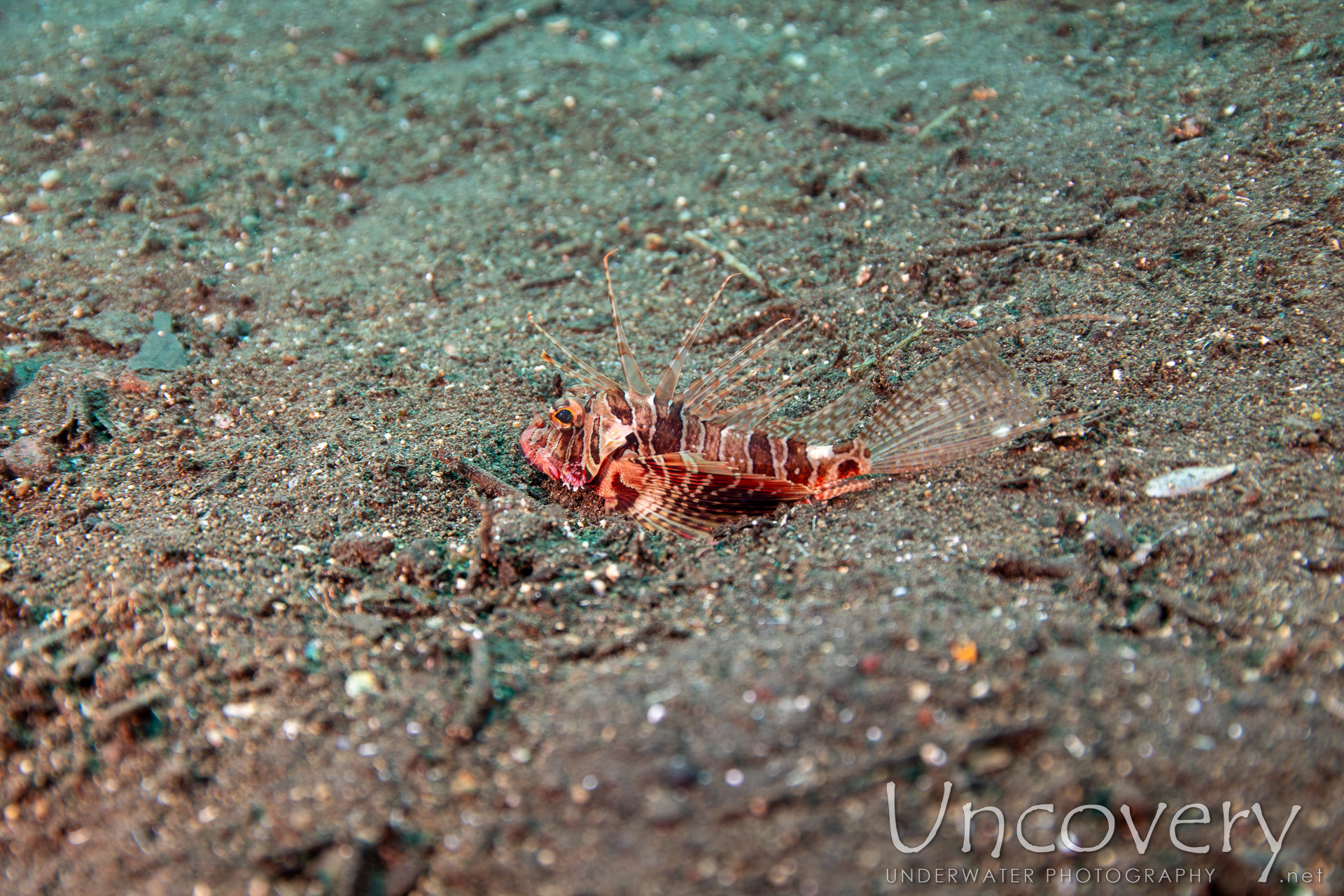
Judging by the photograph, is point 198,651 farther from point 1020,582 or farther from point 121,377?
point 1020,582

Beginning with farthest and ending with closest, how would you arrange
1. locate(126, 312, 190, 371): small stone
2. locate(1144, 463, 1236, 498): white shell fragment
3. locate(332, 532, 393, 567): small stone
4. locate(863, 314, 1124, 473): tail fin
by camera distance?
locate(126, 312, 190, 371): small stone, locate(863, 314, 1124, 473): tail fin, locate(332, 532, 393, 567): small stone, locate(1144, 463, 1236, 498): white shell fragment

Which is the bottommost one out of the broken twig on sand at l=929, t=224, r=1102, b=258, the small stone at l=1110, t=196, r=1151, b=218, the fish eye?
the fish eye

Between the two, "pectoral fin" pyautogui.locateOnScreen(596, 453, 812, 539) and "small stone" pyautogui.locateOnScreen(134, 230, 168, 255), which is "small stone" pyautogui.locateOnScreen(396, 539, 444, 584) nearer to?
Answer: "pectoral fin" pyautogui.locateOnScreen(596, 453, 812, 539)

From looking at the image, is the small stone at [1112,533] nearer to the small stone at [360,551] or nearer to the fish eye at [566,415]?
the fish eye at [566,415]

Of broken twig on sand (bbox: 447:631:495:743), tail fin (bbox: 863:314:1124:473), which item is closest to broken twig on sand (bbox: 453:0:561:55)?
tail fin (bbox: 863:314:1124:473)

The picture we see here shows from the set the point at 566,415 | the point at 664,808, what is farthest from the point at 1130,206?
the point at 664,808

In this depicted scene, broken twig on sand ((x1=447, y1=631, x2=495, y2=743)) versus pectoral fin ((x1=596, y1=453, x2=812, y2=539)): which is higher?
broken twig on sand ((x1=447, y1=631, x2=495, y2=743))

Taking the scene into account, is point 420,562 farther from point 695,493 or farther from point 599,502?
point 695,493
